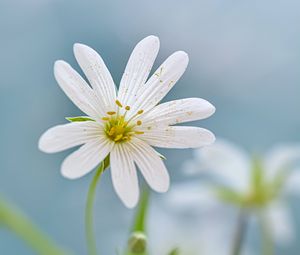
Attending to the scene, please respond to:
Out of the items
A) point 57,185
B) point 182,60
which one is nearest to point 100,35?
point 57,185

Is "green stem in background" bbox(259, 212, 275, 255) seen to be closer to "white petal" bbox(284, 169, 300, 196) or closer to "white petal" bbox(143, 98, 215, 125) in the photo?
"white petal" bbox(284, 169, 300, 196)

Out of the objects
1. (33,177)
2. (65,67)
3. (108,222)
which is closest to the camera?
(65,67)

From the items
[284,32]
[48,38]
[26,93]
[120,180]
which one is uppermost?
[284,32]

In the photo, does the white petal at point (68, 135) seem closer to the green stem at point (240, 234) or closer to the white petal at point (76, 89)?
the white petal at point (76, 89)

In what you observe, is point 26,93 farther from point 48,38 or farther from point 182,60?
point 182,60

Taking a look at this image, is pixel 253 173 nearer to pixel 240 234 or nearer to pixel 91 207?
pixel 240 234

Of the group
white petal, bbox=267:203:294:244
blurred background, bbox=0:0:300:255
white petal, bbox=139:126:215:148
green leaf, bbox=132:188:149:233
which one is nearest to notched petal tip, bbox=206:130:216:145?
white petal, bbox=139:126:215:148
